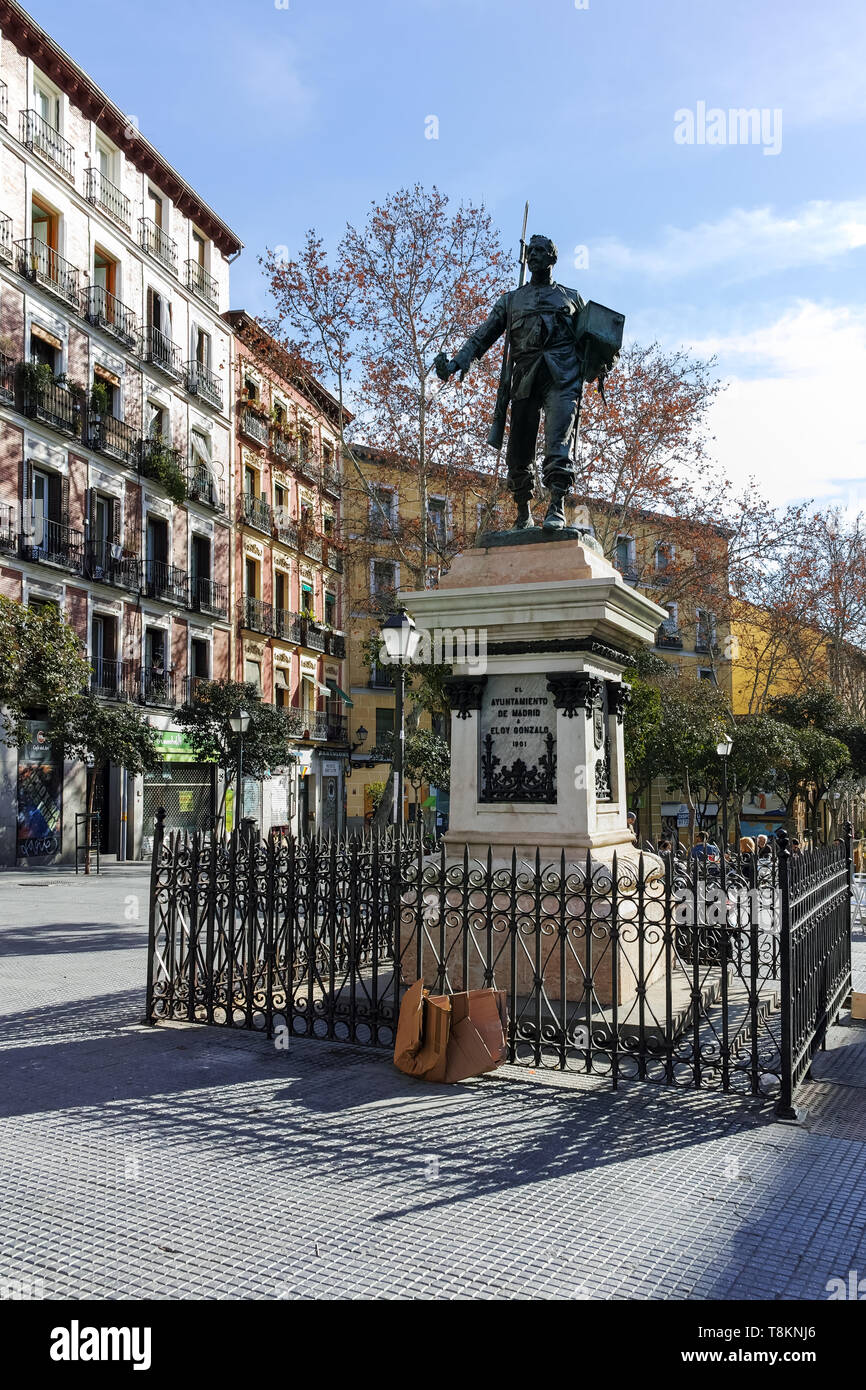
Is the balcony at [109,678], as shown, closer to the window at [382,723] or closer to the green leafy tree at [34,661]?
the green leafy tree at [34,661]

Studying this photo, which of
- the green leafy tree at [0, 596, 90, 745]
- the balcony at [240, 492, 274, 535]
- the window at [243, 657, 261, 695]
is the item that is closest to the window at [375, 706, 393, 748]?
the window at [243, 657, 261, 695]

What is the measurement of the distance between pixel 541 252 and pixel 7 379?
20710 millimetres

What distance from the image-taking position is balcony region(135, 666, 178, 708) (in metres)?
30.0

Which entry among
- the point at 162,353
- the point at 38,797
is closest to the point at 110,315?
the point at 162,353

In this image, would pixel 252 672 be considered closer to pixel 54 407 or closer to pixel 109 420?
pixel 109 420

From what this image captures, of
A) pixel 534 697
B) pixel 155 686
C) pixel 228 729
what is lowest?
pixel 534 697

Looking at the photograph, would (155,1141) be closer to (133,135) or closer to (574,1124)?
(574,1124)

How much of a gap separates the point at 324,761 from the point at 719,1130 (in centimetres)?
3720

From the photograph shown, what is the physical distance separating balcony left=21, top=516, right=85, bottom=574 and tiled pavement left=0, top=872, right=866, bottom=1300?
2051 cm

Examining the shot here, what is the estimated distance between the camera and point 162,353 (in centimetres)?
3170

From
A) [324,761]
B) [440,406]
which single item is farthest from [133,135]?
[324,761]

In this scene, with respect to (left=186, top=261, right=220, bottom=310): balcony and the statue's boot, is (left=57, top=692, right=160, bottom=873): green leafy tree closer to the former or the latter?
(left=186, top=261, right=220, bottom=310): balcony
